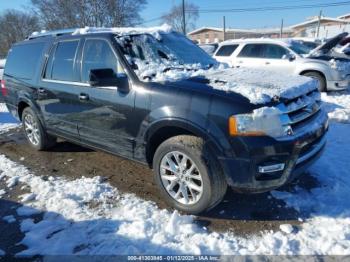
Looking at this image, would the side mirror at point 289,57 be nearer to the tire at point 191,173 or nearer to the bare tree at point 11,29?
the tire at point 191,173

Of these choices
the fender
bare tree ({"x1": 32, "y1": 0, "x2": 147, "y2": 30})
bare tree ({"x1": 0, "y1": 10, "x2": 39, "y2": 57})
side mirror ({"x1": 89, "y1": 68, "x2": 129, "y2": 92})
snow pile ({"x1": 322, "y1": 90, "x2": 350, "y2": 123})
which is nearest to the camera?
side mirror ({"x1": 89, "y1": 68, "x2": 129, "y2": 92})

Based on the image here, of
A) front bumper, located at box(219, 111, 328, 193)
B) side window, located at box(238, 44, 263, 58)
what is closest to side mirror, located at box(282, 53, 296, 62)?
side window, located at box(238, 44, 263, 58)

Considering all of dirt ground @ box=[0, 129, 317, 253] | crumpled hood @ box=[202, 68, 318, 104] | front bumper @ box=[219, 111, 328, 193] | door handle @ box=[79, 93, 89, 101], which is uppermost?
crumpled hood @ box=[202, 68, 318, 104]

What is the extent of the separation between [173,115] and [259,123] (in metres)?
0.85

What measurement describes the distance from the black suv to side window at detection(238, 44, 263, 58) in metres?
6.59

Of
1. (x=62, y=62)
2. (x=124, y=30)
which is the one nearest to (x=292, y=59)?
(x=124, y=30)

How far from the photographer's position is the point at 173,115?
129 inches

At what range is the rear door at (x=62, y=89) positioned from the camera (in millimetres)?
4465

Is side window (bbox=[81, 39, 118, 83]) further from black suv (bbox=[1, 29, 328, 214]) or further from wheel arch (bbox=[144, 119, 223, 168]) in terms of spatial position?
wheel arch (bbox=[144, 119, 223, 168])

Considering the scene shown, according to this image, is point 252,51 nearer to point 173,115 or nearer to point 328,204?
point 328,204

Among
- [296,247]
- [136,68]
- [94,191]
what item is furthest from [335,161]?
[94,191]

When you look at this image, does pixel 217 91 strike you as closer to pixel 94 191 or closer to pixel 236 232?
pixel 236 232

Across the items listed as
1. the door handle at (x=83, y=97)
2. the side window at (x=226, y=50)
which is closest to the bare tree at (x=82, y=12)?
the side window at (x=226, y=50)

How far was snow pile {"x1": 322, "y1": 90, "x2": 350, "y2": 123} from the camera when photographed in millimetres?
6748
